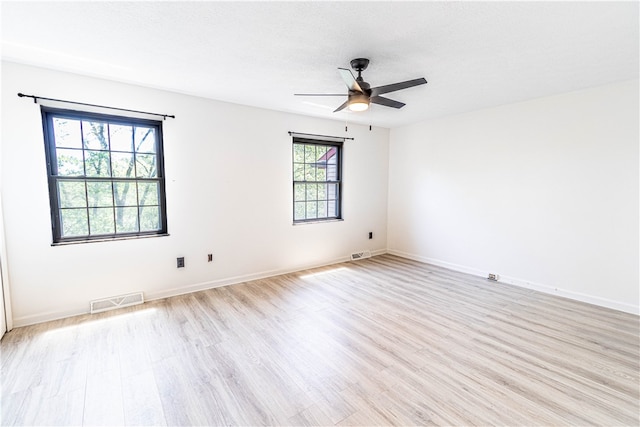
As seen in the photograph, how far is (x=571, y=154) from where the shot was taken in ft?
11.4

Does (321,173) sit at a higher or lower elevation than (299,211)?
higher

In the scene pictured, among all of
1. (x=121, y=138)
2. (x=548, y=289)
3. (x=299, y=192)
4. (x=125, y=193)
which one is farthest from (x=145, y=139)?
(x=548, y=289)

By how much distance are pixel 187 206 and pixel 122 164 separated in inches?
32.2

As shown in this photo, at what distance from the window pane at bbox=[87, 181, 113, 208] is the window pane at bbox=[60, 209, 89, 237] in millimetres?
136

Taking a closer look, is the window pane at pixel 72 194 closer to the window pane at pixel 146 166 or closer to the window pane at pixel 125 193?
the window pane at pixel 125 193

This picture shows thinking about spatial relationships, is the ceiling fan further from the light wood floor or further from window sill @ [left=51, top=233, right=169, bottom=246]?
window sill @ [left=51, top=233, right=169, bottom=246]

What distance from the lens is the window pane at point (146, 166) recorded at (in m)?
3.32

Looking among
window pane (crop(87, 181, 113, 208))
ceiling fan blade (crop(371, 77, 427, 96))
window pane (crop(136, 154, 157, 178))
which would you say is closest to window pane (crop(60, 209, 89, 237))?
window pane (crop(87, 181, 113, 208))

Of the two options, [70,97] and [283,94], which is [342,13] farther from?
[70,97]

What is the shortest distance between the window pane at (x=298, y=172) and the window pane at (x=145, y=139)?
77.4 inches

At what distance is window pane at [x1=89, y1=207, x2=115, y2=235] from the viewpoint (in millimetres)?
3111

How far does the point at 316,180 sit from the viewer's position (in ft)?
15.9

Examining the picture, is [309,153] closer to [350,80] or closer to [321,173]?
[321,173]

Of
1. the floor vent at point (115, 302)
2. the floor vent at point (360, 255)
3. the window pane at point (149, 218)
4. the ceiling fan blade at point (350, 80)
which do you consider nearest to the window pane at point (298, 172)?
the floor vent at point (360, 255)
